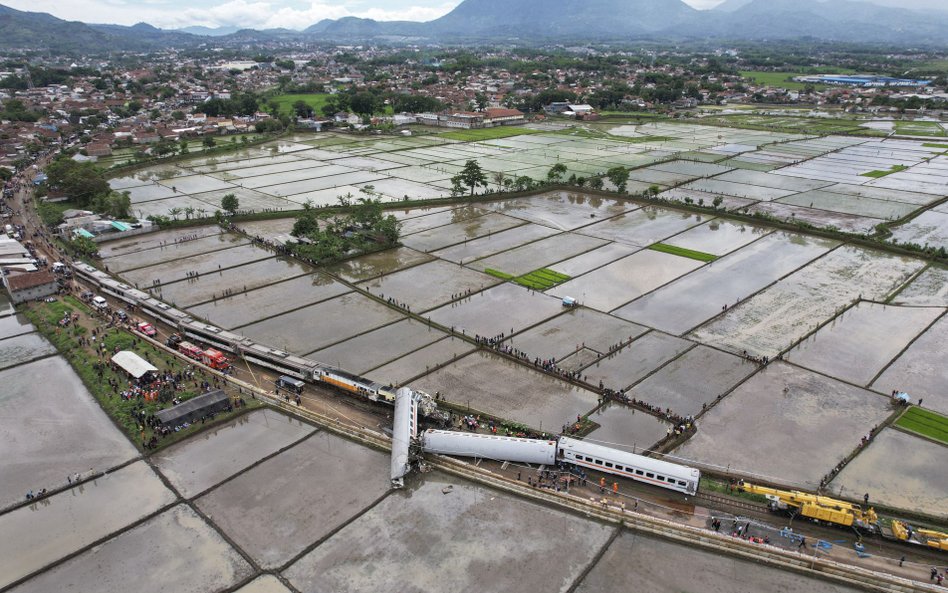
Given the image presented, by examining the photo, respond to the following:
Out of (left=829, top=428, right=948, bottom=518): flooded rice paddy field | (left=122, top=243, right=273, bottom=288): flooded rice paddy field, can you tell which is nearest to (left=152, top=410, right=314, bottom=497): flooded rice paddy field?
(left=122, top=243, right=273, bottom=288): flooded rice paddy field

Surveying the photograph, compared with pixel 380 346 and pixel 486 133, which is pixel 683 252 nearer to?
pixel 380 346

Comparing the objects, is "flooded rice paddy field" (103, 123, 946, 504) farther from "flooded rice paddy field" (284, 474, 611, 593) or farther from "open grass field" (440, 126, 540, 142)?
"open grass field" (440, 126, 540, 142)

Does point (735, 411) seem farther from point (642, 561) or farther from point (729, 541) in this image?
point (642, 561)

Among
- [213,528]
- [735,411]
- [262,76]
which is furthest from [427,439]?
[262,76]

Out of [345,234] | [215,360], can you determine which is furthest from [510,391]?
[345,234]

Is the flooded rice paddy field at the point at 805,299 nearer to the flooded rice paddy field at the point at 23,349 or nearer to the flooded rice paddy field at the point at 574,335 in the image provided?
the flooded rice paddy field at the point at 574,335

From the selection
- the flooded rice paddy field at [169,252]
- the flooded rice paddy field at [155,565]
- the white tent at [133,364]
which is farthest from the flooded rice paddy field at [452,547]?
the flooded rice paddy field at [169,252]
